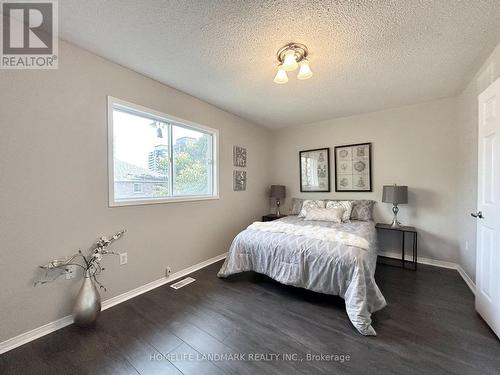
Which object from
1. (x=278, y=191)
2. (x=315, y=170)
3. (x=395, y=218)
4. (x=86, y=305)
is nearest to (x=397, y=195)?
(x=395, y=218)

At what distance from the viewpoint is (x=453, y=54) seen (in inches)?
77.7

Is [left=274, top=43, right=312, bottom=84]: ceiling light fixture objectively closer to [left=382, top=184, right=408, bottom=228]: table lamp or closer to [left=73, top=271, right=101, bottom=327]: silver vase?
[left=382, top=184, right=408, bottom=228]: table lamp

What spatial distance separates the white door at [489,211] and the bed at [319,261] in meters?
0.82

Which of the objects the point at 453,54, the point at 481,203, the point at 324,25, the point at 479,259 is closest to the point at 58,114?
the point at 324,25

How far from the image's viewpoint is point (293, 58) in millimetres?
1823

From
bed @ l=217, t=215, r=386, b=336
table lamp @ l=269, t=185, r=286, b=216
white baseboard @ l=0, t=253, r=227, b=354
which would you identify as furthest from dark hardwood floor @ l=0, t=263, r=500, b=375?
table lamp @ l=269, t=185, r=286, b=216

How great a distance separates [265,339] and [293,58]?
7.77 feet

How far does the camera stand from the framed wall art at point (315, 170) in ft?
13.1

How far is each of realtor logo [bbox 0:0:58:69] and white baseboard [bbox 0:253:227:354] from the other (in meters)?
2.08

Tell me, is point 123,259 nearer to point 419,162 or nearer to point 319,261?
point 319,261

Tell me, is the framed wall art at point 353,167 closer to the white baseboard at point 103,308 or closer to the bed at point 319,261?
the bed at point 319,261

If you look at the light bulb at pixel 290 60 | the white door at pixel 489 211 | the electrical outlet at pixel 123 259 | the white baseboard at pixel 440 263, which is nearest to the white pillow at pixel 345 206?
the white baseboard at pixel 440 263

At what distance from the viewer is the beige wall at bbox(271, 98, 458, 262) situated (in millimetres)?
3018

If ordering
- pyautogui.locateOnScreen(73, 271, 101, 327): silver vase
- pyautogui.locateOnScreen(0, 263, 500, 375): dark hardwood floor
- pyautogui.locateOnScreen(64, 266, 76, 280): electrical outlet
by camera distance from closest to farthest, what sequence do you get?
1. pyautogui.locateOnScreen(0, 263, 500, 375): dark hardwood floor
2. pyautogui.locateOnScreen(73, 271, 101, 327): silver vase
3. pyautogui.locateOnScreen(64, 266, 76, 280): electrical outlet
